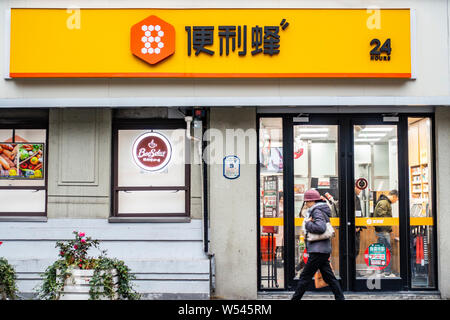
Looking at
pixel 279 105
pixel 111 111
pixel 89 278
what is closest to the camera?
pixel 89 278

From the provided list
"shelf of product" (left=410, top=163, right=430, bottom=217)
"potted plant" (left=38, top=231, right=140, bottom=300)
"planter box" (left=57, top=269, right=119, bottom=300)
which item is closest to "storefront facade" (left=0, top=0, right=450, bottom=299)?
"shelf of product" (left=410, top=163, right=430, bottom=217)

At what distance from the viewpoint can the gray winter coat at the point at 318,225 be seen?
310 inches

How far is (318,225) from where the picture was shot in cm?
787

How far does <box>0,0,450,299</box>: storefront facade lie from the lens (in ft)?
29.1

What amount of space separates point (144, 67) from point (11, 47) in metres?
2.27

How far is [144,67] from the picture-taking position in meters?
8.88

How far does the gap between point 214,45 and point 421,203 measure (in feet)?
15.0

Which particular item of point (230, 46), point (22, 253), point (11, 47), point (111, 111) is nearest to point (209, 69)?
point (230, 46)

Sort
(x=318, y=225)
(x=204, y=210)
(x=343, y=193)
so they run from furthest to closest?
(x=343, y=193), (x=204, y=210), (x=318, y=225)

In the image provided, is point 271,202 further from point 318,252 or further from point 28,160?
point 28,160

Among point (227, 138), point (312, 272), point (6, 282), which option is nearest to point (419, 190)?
point (312, 272)

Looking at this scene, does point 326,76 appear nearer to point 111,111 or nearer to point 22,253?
point 111,111

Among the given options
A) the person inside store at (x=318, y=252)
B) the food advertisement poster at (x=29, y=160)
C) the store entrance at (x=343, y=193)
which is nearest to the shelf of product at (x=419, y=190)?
the store entrance at (x=343, y=193)

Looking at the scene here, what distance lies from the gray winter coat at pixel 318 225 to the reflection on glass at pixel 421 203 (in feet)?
7.34
